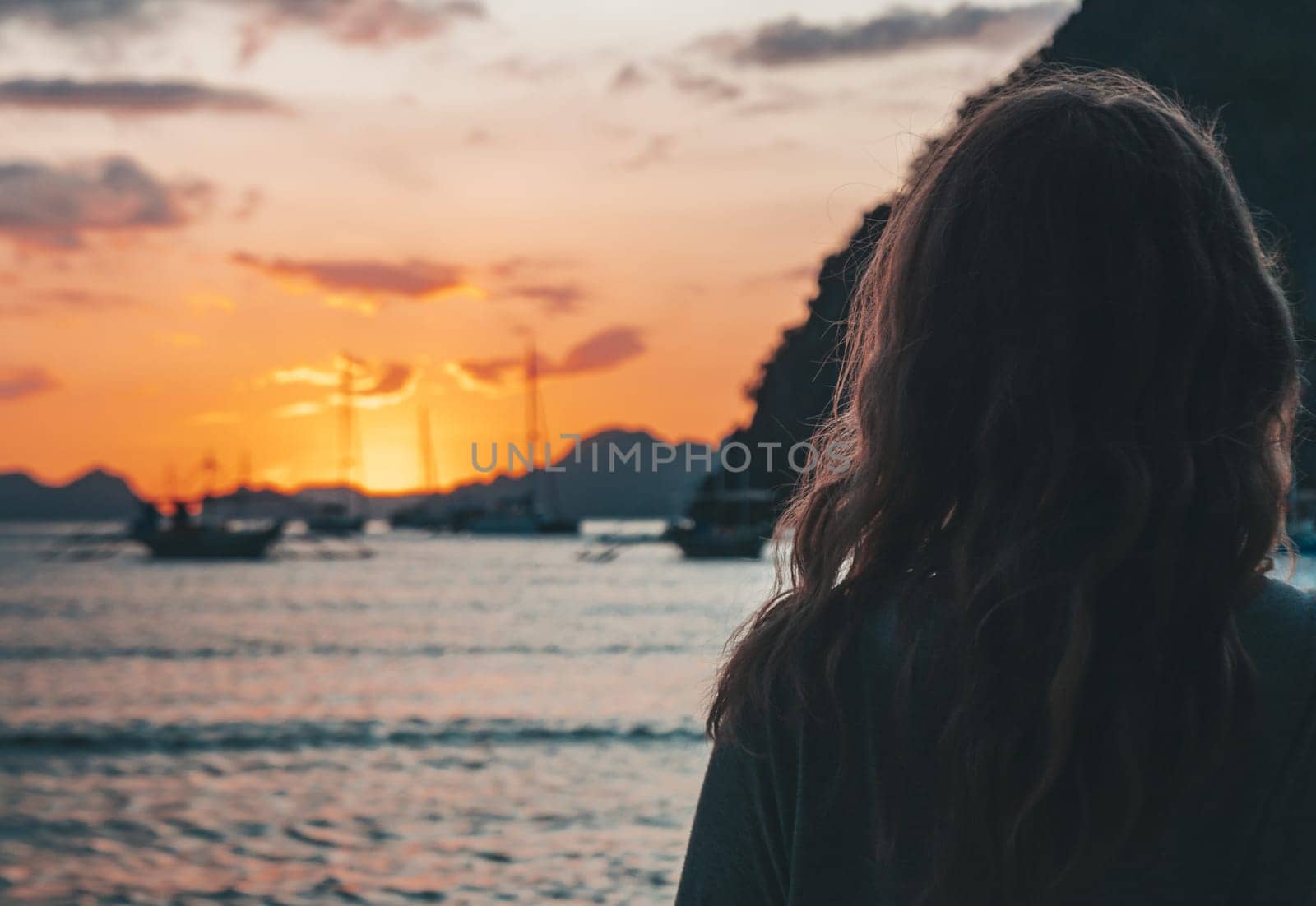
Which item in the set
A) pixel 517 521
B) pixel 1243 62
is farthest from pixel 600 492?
pixel 1243 62

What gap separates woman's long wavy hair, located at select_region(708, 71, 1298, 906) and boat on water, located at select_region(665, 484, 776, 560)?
67.1 metres

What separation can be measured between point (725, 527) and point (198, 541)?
35.7 meters

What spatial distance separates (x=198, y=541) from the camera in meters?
82.8

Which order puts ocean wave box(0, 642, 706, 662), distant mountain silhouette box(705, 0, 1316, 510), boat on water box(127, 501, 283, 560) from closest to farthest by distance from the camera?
ocean wave box(0, 642, 706, 662), distant mountain silhouette box(705, 0, 1316, 510), boat on water box(127, 501, 283, 560)

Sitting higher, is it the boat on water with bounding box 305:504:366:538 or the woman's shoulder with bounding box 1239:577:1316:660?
the woman's shoulder with bounding box 1239:577:1316:660

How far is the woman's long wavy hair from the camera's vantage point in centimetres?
100

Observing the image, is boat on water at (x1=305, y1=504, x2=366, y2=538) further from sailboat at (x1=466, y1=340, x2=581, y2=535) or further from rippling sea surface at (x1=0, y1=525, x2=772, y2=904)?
rippling sea surface at (x1=0, y1=525, x2=772, y2=904)

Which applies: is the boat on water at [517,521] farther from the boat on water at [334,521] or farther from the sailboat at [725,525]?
the sailboat at [725,525]

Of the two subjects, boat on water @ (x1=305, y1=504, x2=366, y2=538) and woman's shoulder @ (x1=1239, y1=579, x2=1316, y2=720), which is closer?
woman's shoulder @ (x1=1239, y1=579, x2=1316, y2=720)

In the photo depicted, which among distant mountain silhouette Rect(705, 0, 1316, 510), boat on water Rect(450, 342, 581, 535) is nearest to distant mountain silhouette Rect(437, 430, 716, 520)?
boat on water Rect(450, 342, 581, 535)

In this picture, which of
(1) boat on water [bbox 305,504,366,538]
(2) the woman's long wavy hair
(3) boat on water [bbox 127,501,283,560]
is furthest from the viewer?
(1) boat on water [bbox 305,504,366,538]

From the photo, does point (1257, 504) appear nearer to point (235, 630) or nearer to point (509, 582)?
point (235, 630)

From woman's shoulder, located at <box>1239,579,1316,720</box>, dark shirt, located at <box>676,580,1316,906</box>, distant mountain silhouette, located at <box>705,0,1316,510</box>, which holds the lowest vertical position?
dark shirt, located at <box>676,580,1316,906</box>

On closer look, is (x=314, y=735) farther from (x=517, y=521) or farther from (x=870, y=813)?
(x=517, y=521)
